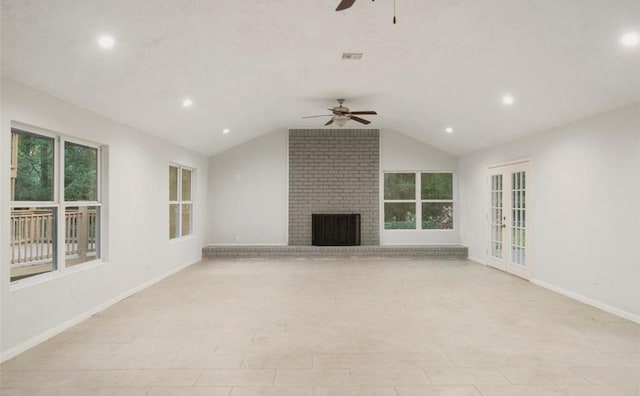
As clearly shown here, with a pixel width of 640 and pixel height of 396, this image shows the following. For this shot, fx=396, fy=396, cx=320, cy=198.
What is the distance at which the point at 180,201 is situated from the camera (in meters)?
7.66

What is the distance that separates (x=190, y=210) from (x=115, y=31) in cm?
541

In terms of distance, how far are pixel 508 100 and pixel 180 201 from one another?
19.3 ft

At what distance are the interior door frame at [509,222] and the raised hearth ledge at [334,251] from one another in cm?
116

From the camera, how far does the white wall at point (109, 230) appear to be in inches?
128

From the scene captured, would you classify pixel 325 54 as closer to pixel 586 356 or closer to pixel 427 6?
pixel 427 6

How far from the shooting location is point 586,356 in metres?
3.23

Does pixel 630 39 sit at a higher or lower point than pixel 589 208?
higher

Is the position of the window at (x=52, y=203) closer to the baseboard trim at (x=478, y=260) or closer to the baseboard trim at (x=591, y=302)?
the baseboard trim at (x=591, y=302)

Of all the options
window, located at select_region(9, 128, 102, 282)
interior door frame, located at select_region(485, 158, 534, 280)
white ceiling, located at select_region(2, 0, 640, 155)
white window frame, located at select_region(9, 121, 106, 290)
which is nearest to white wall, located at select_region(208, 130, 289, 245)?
white ceiling, located at select_region(2, 0, 640, 155)

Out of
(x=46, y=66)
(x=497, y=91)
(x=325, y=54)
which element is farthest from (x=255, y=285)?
(x=497, y=91)

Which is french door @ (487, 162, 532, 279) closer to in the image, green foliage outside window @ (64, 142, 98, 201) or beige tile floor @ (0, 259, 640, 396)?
beige tile floor @ (0, 259, 640, 396)

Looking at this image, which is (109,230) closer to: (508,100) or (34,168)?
(34,168)

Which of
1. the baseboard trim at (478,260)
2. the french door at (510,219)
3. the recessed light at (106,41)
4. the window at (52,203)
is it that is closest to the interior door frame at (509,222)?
the french door at (510,219)

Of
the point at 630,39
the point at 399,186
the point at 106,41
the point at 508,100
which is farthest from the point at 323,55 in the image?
the point at 399,186
